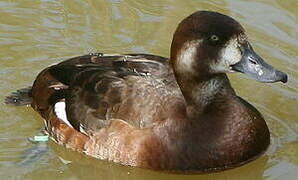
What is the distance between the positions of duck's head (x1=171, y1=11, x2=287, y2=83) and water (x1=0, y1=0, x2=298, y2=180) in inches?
30.6

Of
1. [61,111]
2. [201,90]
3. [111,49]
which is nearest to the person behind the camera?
[201,90]

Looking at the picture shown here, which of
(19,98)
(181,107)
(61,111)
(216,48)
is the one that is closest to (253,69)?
(216,48)

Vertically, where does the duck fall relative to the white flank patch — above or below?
above

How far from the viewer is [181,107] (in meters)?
5.37

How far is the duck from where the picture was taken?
16.9 ft

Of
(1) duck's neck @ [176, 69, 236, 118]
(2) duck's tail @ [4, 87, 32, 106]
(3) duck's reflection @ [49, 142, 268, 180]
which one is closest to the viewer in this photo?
(1) duck's neck @ [176, 69, 236, 118]

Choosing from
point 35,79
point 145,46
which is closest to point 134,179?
point 35,79

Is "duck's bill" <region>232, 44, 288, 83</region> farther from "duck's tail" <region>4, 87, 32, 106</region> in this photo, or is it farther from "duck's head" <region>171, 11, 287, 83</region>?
"duck's tail" <region>4, 87, 32, 106</region>

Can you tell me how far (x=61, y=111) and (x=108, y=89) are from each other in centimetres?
52

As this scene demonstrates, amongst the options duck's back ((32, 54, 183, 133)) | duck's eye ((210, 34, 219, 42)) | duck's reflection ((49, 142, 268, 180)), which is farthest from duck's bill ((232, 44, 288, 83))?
duck's reflection ((49, 142, 268, 180))

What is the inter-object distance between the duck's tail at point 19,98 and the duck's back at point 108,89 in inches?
5.1

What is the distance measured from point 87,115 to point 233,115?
1.09m

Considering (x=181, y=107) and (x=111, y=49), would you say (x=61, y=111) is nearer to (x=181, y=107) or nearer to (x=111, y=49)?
(x=181, y=107)

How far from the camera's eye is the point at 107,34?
292 inches
